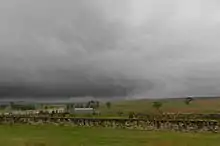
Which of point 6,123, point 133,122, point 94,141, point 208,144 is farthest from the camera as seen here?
point 6,123

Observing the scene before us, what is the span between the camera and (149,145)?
22.3 m

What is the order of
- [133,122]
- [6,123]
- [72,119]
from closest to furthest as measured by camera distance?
1. [133,122]
2. [72,119]
3. [6,123]

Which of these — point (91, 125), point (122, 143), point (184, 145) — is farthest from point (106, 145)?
point (91, 125)

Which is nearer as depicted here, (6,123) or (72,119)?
(72,119)

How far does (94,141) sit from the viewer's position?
82.0 feet

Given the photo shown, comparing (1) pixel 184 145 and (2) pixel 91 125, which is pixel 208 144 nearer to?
(1) pixel 184 145

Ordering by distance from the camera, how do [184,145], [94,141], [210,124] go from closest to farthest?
[184,145] < [94,141] < [210,124]

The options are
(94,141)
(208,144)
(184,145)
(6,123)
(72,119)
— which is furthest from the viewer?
(6,123)

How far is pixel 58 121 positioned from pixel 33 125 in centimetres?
227

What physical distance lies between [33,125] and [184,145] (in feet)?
70.2

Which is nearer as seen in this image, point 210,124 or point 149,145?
point 149,145

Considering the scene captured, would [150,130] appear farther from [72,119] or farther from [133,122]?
[72,119]

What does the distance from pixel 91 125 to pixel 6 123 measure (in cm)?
958

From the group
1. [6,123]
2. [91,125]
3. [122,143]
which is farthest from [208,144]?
[6,123]
